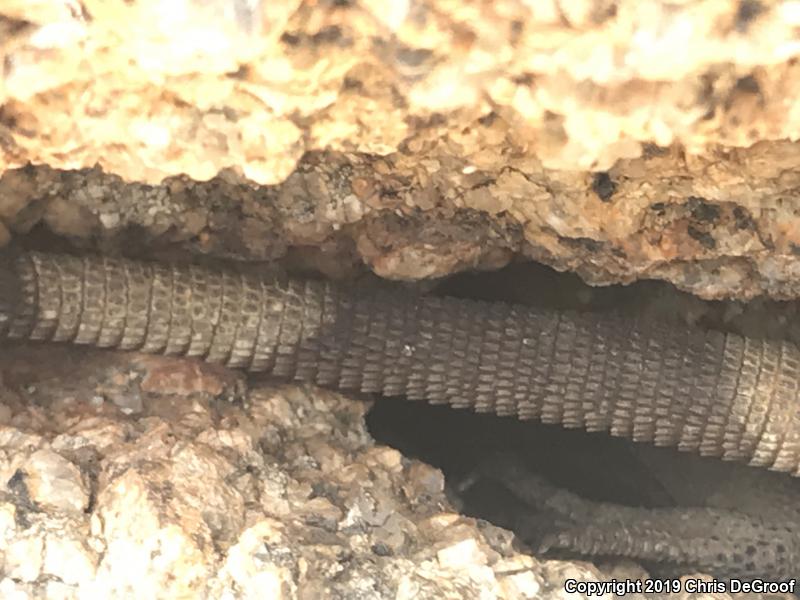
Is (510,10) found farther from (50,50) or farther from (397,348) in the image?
(397,348)

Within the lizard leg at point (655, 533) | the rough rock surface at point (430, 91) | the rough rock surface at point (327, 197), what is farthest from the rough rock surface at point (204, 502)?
the lizard leg at point (655, 533)

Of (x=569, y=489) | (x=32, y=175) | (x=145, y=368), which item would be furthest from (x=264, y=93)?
(x=569, y=489)

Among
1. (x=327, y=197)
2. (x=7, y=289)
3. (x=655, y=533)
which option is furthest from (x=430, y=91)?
(x=655, y=533)

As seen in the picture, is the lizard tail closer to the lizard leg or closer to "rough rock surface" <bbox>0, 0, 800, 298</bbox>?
"rough rock surface" <bbox>0, 0, 800, 298</bbox>

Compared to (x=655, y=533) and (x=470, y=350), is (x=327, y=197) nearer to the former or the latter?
(x=470, y=350)

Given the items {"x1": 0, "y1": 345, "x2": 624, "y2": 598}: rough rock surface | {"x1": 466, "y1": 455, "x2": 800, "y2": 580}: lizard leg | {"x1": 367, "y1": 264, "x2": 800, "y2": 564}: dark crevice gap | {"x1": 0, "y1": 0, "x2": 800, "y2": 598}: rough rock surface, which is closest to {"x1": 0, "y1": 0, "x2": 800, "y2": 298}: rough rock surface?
{"x1": 0, "y1": 0, "x2": 800, "y2": 598}: rough rock surface

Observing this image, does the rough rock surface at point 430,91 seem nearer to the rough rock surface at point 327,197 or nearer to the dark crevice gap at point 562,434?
the rough rock surface at point 327,197
